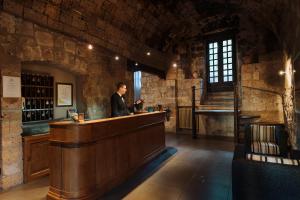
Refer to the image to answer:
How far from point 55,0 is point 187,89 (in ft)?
16.8

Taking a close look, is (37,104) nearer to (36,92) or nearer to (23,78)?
(36,92)

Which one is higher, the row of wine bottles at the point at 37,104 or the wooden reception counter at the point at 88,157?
the row of wine bottles at the point at 37,104

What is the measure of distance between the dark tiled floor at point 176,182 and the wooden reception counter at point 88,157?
23cm

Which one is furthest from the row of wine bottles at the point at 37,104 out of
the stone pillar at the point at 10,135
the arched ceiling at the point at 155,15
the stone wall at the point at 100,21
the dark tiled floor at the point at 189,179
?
the dark tiled floor at the point at 189,179

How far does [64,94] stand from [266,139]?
4085mm

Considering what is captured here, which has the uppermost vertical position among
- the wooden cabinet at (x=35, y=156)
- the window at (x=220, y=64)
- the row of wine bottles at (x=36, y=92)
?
the window at (x=220, y=64)

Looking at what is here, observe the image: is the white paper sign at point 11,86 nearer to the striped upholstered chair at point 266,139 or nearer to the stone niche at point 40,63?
the stone niche at point 40,63

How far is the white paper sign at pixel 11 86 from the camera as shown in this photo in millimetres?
2883

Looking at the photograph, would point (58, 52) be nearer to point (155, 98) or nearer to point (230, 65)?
point (155, 98)

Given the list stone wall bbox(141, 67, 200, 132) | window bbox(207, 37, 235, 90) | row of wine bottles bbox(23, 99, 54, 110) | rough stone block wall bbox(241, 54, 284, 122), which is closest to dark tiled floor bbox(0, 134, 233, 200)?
row of wine bottles bbox(23, 99, 54, 110)

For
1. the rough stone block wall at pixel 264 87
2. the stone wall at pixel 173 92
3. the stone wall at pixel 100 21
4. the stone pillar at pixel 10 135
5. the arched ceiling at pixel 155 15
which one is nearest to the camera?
A: the stone pillar at pixel 10 135

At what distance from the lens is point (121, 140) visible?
10.3ft

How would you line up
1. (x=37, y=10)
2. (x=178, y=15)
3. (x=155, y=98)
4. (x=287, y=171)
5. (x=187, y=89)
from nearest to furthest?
(x=287, y=171) < (x=37, y=10) < (x=178, y=15) < (x=187, y=89) < (x=155, y=98)

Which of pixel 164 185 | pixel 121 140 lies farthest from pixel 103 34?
pixel 164 185
